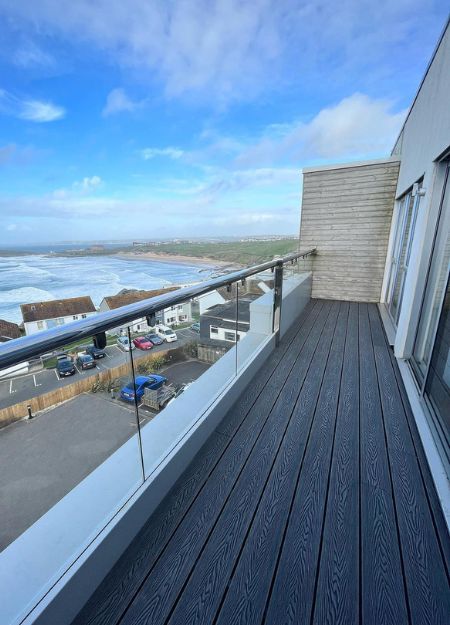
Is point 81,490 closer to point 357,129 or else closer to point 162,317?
point 162,317

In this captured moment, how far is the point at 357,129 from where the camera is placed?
475 inches

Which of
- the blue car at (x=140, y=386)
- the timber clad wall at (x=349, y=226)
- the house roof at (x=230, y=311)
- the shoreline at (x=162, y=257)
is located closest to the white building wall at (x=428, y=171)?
the house roof at (x=230, y=311)

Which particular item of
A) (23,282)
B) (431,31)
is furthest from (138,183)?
(431,31)

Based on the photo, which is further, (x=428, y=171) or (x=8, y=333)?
(x=428, y=171)

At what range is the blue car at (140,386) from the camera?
113cm

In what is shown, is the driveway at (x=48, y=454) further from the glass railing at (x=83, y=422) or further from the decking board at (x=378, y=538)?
the decking board at (x=378, y=538)

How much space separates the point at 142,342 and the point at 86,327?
11.6 inches

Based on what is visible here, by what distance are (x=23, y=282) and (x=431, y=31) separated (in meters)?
7.22

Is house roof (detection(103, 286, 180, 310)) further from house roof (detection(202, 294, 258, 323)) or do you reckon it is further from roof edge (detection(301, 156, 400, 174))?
roof edge (detection(301, 156, 400, 174))

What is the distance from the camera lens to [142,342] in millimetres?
1148

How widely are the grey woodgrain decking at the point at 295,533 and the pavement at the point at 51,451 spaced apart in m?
0.44

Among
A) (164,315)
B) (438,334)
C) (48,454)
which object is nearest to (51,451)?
(48,454)

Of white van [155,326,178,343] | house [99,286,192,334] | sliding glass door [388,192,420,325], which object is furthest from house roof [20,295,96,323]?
sliding glass door [388,192,420,325]

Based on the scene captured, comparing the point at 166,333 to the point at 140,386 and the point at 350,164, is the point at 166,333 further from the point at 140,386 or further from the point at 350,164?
the point at 350,164
